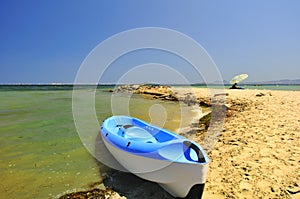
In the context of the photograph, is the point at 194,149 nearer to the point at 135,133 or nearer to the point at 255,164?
the point at 255,164

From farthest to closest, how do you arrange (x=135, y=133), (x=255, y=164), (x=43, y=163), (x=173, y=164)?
(x=135, y=133) → (x=43, y=163) → (x=255, y=164) → (x=173, y=164)

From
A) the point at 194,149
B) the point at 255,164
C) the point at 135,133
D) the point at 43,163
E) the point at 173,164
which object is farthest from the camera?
the point at 135,133

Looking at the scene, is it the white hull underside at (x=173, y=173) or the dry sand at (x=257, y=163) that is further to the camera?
the dry sand at (x=257, y=163)

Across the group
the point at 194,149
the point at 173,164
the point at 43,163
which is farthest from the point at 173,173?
the point at 43,163

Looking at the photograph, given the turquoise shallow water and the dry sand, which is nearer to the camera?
the dry sand

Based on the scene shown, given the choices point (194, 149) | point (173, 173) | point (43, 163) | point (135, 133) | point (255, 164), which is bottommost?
point (43, 163)

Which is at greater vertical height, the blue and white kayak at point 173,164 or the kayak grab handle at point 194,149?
the kayak grab handle at point 194,149

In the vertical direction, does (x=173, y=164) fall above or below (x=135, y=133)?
above

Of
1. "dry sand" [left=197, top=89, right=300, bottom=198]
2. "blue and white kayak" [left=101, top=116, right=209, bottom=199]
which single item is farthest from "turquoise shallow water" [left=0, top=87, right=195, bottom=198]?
"dry sand" [left=197, top=89, right=300, bottom=198]

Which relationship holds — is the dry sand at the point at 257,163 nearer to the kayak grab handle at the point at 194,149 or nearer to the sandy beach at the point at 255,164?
the sandy beach at the point at 255,164

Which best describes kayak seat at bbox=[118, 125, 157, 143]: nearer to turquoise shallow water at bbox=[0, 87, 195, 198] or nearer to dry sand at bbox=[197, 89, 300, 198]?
turquoise shallow water at bbox=[0, 87, 195, 198]

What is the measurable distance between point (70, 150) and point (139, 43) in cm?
425

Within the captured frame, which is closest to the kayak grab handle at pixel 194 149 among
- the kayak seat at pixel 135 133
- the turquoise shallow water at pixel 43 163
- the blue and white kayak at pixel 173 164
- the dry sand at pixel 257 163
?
the blue and white kayak at pixel 173 164

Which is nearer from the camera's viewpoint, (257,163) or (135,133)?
(257,163)
